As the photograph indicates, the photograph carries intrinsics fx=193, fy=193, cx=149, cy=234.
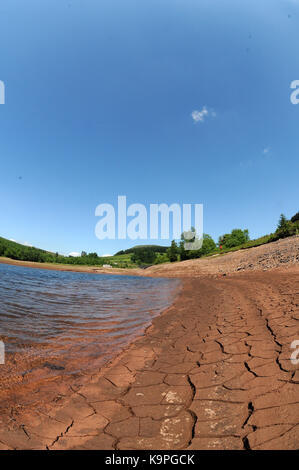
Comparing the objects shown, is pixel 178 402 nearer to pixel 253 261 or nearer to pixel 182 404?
pixel 182 404

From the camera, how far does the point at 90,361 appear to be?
11.5 feet

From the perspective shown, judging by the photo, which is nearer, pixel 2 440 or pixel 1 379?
pixel 2 440

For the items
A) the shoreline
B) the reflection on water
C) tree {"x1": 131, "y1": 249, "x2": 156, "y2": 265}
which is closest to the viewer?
the reflection on water

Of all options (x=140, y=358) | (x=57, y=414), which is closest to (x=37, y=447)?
(x=57, y=414)

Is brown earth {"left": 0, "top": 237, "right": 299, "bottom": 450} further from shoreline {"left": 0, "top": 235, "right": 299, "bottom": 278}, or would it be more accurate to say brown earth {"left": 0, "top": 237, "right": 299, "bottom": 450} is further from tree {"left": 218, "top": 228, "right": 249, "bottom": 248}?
tree {"left": 218, "top": 228, "right": 249, "bottom": 248}

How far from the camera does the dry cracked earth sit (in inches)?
68.0

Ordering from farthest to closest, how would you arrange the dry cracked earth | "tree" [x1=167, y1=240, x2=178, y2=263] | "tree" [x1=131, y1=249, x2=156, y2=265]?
"tree" [x1=131, y1=249, x2=156, y2=265]
"tree" [x1=167, y1=240, x2=178, y2=263]
the dry cracked earth
